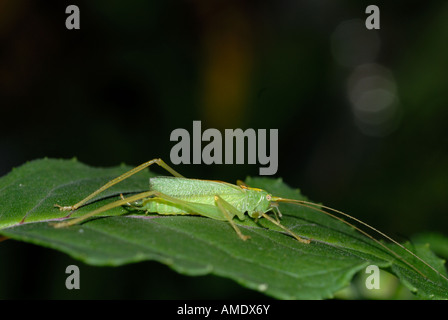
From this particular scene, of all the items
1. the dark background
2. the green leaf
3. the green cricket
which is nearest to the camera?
the green leaf

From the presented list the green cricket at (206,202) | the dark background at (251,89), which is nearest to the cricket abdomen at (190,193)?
the green cricket at (206,202)

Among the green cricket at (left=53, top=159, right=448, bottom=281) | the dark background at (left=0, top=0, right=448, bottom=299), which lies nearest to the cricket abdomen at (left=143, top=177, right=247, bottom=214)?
the green cricket at (left=53, top=159, right=448, bottom=281)

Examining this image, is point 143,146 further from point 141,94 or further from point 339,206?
point 339,206

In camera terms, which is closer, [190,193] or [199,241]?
[199,241]

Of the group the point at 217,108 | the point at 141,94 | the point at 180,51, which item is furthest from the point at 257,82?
the point at 141,94

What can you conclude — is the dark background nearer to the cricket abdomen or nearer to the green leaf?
the cricket abdomen

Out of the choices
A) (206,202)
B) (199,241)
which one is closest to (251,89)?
Answer: (206,202)

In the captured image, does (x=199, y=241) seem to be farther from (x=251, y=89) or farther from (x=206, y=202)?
(x=251, y=89)
